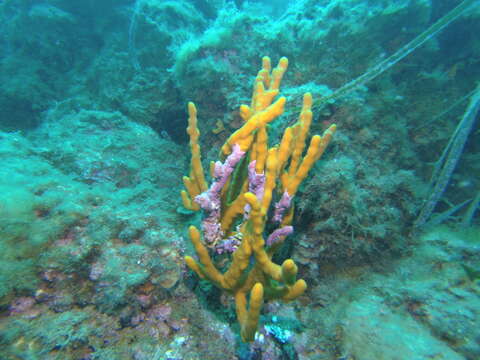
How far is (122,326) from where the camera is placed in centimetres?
207

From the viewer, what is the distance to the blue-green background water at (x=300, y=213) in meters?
2.00

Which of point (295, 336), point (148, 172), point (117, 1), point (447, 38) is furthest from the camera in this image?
point (117, 1)

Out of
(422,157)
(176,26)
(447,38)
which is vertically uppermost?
(176,26)

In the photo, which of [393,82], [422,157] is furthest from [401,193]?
[393,82]

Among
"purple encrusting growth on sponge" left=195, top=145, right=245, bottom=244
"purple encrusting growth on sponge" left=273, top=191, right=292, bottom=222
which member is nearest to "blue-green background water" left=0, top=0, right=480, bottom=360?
"purple encrusting growth on sponge" left=195, top=145, right=245, bottom=244

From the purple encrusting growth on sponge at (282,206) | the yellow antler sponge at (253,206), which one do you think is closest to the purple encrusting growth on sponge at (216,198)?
the yellow antler sponge at (253,206)

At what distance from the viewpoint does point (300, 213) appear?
2.82 metres

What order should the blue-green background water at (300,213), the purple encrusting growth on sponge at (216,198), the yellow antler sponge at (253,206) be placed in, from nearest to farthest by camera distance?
1. the yellow antler sponge at (253,206)
2. the purple encrusting growth on sponge at (216,198)
3. the blue-green background water at (300,213)

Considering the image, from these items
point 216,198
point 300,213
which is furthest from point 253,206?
point 300,213

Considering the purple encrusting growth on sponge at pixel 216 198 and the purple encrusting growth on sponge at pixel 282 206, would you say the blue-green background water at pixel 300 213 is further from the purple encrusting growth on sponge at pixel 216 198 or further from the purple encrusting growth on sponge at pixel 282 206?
the purple encrusting growth on sponge at pixel 282 206

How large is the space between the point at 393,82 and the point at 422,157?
1397 millimetres

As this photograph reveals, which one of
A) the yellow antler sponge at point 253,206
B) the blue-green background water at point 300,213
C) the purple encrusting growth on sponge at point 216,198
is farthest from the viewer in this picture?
the blue-green background water at point 300,213

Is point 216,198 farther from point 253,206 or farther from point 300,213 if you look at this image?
point 300,213

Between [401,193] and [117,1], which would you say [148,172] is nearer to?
[401,193]
